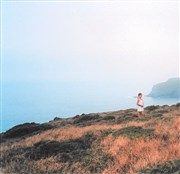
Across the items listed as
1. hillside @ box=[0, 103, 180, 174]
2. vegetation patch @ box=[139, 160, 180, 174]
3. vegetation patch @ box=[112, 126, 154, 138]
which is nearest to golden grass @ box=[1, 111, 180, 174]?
hillside @ box=[0, 103, 180, 174]

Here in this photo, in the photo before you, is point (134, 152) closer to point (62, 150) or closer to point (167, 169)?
point (62, 150)

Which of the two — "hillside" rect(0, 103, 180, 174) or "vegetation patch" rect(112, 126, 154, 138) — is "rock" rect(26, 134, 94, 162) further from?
"vegetation patch" rect(112, 126, 154, 138)

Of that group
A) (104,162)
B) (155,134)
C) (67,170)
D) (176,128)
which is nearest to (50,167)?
(67,170)

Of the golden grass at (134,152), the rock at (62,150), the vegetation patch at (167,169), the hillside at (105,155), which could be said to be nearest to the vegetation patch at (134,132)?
the hillside at (105,155)

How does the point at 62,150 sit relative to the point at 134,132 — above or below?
below

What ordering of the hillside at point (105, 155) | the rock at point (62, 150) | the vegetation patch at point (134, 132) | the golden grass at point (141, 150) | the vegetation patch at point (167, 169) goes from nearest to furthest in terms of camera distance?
the vegetation patch at point (167, 169) < the golden grass at point (141, 150) < the hillside at point (105, 155) < the rock at point (62, 150) < the vegetation patch at point (134, 132)

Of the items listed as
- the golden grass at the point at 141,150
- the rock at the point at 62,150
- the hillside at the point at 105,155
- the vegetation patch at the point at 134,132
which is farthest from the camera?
the vegetation patch at the point at 134,132

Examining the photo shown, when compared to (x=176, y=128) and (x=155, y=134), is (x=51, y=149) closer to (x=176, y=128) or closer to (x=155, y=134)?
(x=155, y=134)

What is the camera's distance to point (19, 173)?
12234 mm

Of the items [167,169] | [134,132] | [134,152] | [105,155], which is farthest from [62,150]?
[167,169]

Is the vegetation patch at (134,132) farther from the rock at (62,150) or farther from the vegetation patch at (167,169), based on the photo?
the vegetation patch at (167,169)

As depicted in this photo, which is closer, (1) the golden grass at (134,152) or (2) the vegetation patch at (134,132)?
(1) the golden grass at (134,152)

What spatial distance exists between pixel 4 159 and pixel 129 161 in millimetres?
6153

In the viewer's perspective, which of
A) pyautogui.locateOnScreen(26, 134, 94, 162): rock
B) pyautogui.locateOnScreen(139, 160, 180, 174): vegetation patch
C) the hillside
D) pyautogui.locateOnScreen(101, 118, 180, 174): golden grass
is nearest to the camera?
pyautogui.locateOnScreen(139, 160, 180, 174): vegetation patch
